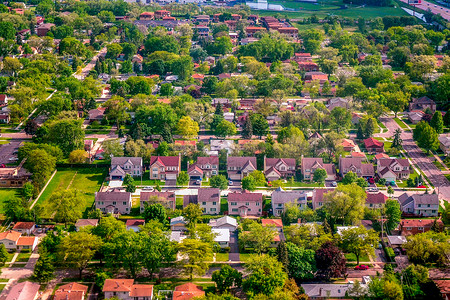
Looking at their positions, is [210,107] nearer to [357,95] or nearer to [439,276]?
[357,95]

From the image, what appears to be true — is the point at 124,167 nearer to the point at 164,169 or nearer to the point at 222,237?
the point at 164,169

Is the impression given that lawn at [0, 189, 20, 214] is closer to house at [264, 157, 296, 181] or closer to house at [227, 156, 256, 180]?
house at [227, 156, 256, 180]

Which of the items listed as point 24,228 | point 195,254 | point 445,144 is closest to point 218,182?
point 195,254

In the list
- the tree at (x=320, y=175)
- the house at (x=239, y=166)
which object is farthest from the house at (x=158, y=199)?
the tree at (x=320, y=175)

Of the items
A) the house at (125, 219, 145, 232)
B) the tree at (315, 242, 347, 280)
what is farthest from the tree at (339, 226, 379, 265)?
the house at (125, 219, 145, 232)

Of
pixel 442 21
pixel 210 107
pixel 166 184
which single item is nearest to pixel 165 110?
pixel 210 107
